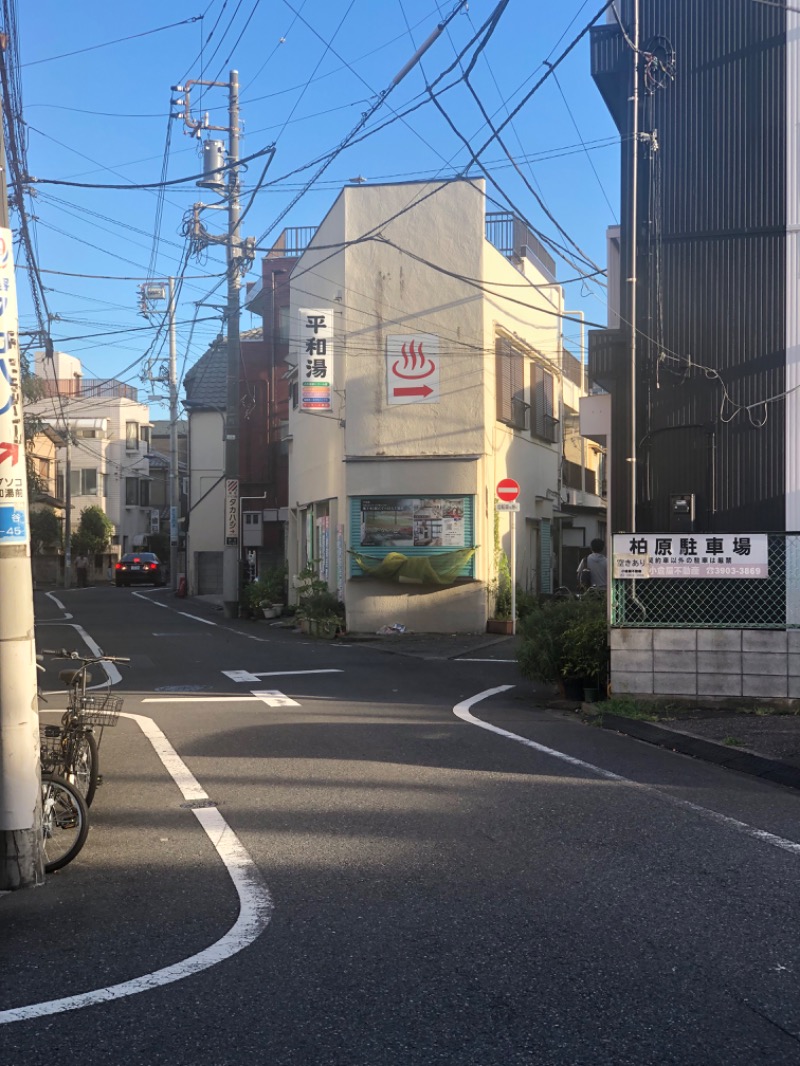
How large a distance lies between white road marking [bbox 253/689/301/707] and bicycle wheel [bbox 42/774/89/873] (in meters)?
6.05

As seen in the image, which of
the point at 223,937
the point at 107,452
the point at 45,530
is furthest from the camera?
the point at 107,452

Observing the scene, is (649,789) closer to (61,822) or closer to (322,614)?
(61,822)

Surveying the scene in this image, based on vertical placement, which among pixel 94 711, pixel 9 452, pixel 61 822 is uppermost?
pixel 9 452

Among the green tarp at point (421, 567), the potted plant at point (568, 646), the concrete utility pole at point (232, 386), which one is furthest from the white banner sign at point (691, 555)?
the concrete utility pole at point (232, 386)

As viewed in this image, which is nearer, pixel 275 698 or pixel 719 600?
pixel 719 600

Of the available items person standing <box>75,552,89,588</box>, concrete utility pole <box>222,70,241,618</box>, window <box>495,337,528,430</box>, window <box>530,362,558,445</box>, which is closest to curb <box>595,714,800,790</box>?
window <box>495,337,528,430</box>

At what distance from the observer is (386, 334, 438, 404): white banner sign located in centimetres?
2144

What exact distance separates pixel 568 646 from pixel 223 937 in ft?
25.9

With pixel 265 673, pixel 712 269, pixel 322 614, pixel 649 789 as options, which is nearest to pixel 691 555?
pixel 649 789

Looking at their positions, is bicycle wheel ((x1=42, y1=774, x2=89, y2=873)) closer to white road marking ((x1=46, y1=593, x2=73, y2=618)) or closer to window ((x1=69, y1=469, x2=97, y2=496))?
white road marking ((x1=46, y1=593, x2=73, y2=618))

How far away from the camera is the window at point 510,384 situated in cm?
2242

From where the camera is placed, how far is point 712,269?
13781mm

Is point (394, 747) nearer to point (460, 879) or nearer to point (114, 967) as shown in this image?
point (460, 879)

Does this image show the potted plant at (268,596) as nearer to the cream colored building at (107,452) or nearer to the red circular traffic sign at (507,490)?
the red circular traffic sign at (507,490)
